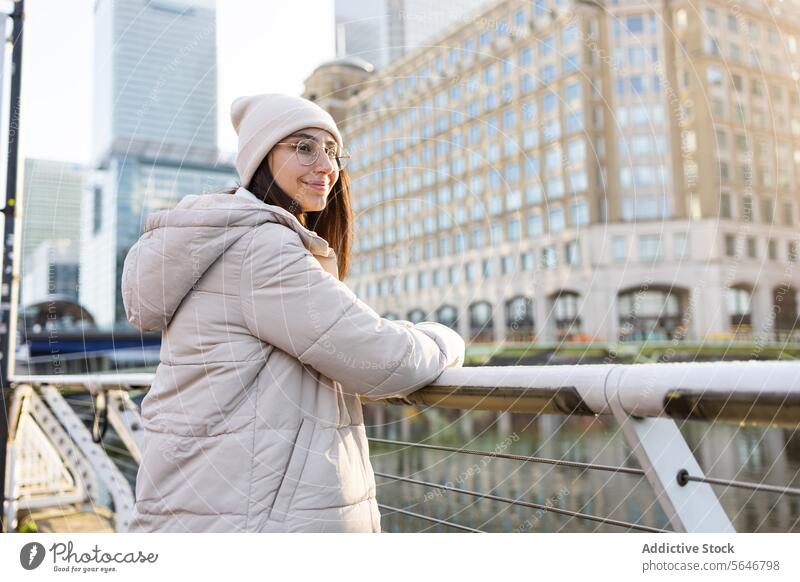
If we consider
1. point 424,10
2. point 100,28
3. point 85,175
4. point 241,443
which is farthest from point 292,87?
point 241,443

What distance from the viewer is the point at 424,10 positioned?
2.98 feet

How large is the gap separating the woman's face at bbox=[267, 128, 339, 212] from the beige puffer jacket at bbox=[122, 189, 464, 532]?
0.06 metres

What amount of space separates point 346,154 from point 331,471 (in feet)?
1.06

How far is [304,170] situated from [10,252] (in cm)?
98

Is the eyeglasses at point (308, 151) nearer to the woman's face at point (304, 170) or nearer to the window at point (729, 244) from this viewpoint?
the woman's face at point (304, 170)

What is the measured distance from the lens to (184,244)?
1.72 ft

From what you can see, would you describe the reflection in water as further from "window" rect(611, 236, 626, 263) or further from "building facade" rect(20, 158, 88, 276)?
"window" rect(611, 236, 626, 263)

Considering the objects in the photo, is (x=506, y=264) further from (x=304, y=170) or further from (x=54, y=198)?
(x=304, y=170)

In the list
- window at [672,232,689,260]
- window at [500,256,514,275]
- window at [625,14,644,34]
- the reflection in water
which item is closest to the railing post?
the reflection in water

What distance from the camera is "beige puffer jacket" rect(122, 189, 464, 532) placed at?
51 cm

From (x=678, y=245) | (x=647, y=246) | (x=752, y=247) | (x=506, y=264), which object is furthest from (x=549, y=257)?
(x=752, y=247)

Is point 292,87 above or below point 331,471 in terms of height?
above

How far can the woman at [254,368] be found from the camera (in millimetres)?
Result: 513
